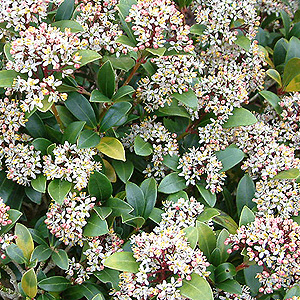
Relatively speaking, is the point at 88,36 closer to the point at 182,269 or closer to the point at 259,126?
the point at 259,126

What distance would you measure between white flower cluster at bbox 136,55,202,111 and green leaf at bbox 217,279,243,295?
4.26 ft

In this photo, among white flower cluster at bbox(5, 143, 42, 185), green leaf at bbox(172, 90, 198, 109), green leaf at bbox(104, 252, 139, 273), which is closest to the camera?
green leaf at bbox(104, 252, 139, 273)

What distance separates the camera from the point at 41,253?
282cm

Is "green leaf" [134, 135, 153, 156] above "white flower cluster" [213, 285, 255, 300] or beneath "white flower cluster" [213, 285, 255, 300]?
above

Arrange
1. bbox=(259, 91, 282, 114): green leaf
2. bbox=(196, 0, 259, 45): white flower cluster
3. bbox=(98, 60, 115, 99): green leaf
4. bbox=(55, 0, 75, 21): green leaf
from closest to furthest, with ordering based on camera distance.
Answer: bbox=(98, 60, 115, 99): green leaf
bbox=(55, 0, 75, 21): green leaf
bbox=(196, 0, 259, 45): white flower cluster
bbox=(259, 91, 282, 114): green leaf

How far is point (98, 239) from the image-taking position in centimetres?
289

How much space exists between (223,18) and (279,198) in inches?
57.6

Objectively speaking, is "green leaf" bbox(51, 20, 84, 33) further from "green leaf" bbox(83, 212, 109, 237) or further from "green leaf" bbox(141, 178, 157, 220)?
"green leaf" bbox(83, 212, 109, 237)

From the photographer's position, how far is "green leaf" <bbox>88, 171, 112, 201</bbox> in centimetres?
286

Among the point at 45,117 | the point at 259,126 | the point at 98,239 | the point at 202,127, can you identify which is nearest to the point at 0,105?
the point at 45,117

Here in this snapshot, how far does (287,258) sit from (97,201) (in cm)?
128

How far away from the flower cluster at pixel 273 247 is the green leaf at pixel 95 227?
79 cm

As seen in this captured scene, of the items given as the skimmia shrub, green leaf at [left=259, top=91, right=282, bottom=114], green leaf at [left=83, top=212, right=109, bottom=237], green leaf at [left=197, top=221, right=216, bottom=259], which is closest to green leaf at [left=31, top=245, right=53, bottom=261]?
the skimmia shrub

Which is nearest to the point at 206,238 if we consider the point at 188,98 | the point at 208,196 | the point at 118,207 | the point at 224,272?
the point at 224,272
